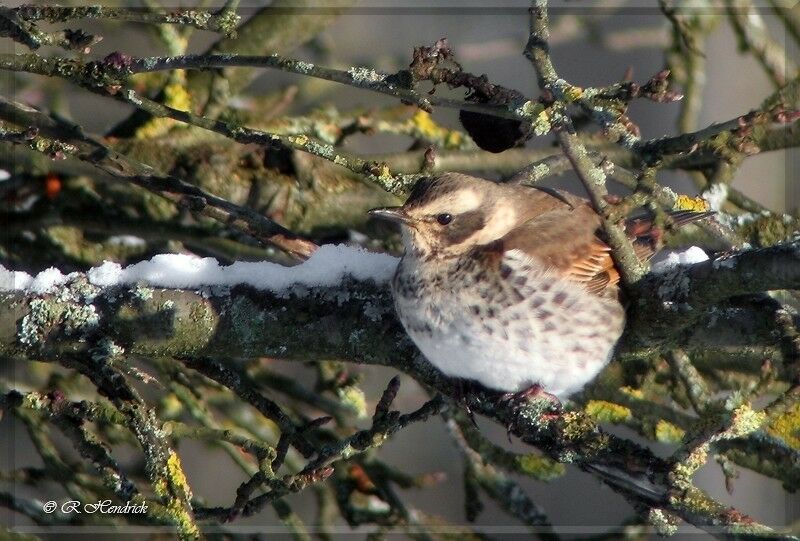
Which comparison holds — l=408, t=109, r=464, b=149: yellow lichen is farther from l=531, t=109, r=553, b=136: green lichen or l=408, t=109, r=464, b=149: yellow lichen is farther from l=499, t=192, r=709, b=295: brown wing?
l=531, t=109, r=553, b=136: green lichen

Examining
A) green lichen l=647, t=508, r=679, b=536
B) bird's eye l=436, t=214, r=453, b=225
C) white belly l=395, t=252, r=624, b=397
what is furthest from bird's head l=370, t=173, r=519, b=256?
green lichen l=647, t=508, r=679, b=536

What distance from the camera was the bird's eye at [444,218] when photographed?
143 inches

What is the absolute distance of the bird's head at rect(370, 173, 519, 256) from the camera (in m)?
3.60

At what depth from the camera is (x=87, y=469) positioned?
452 centimetres

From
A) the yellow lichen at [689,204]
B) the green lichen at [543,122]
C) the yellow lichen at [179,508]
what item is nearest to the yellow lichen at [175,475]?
the yellow lichen at [179,508]

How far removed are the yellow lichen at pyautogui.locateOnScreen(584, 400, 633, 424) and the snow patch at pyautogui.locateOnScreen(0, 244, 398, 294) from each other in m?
1.22

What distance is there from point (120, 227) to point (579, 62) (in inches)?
260

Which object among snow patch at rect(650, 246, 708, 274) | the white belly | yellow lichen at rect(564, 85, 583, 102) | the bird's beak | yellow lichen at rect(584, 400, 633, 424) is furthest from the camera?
yellow lichen at rect(584, 400, 633, 424)

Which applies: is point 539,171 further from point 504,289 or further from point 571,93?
point 571,93

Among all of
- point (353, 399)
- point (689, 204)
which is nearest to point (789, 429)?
point (689, 204)

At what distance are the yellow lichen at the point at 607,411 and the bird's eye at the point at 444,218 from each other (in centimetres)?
104

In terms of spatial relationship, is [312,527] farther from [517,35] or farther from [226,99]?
[517,35]

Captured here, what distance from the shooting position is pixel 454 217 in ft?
12.0

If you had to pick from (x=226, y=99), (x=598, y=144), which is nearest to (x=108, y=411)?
(x=226, y=99)
